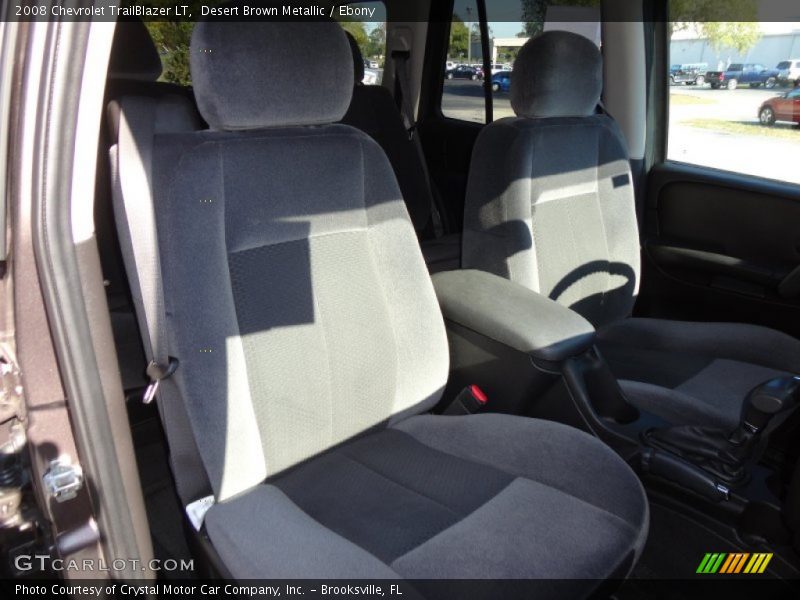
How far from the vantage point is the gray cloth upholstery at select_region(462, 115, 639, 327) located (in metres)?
2.04

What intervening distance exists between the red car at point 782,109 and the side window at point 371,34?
6.92 ft

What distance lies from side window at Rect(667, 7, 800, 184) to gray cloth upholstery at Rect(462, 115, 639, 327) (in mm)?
625

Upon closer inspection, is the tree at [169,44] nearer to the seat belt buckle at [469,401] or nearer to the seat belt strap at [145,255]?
the seat belt strap at [145,255]

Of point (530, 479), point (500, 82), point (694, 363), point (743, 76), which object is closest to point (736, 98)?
point (743, 76)

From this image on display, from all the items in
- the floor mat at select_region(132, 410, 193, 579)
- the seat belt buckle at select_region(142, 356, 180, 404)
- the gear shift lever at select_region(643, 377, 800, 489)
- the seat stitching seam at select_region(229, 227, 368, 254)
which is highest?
the seat stitching seam at select_region(229, 227, 368, 254)

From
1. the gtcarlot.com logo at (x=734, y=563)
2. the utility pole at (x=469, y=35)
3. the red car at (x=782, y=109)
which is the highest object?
the utility pole at (x=469, y=35)

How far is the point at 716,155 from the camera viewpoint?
2.73m

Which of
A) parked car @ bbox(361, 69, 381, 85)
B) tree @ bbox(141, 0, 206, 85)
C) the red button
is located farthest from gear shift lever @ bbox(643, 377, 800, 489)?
parked car @ bbox(361, 69, 381, 85)

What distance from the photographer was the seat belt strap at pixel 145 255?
4.22 feet

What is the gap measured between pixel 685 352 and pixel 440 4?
274cm

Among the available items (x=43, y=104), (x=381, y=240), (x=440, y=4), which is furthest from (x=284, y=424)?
(x=440, y=4)

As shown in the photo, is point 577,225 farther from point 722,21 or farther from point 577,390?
point 722,21

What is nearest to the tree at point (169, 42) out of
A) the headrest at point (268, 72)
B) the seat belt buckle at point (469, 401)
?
the headrest at point (268, 72)

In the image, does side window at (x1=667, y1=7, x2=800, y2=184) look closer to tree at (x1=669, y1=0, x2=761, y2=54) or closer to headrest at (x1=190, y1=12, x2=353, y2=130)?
tree at (x1=669, y1=0, x2=761, y2=54)
